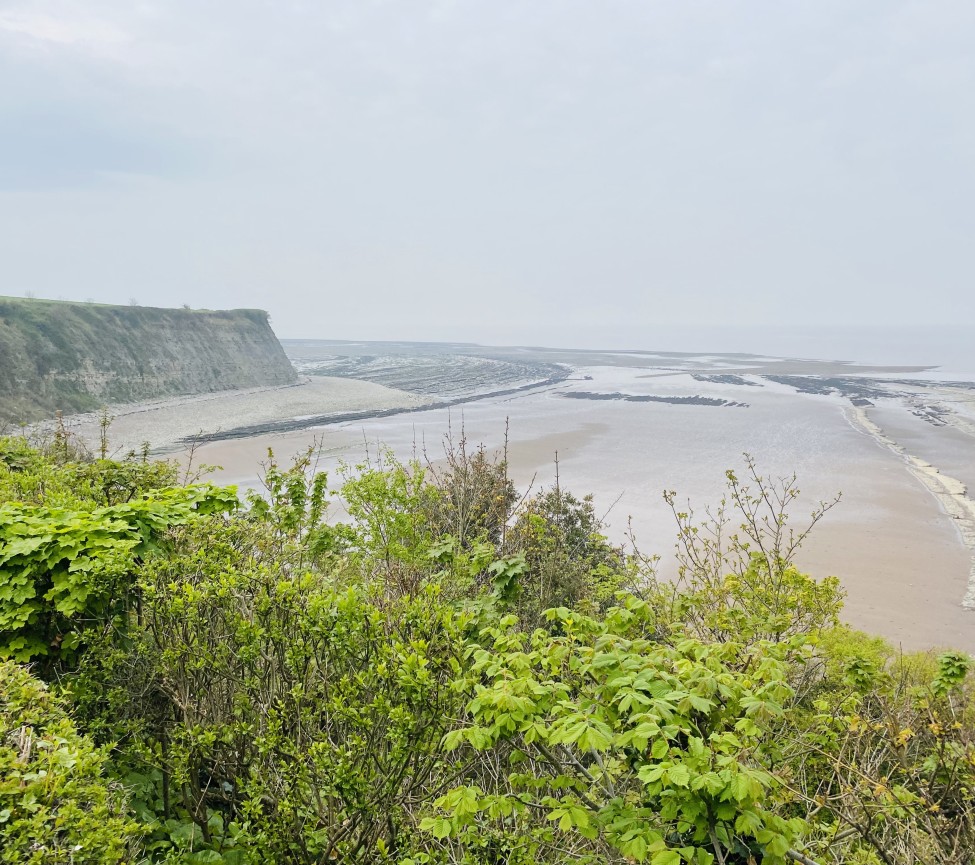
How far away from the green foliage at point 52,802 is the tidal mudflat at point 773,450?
12.7 m

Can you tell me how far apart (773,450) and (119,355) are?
60.0 metres

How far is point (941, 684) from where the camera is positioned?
6816mm

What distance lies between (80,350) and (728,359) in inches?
3575

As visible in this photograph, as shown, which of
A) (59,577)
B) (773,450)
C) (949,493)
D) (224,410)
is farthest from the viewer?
(224,410)

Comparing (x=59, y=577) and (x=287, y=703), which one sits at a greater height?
(x=59, y=577)

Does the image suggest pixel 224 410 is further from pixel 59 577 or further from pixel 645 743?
pixel 645 743

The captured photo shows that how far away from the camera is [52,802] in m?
2.56

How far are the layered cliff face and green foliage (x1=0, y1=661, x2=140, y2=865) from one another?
48493 mm

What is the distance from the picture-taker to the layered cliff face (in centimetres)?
4775

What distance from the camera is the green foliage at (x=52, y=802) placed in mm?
2338

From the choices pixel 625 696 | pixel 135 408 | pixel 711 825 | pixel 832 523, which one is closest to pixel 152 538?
pixel 625 696

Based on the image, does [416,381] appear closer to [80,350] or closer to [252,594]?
[80,350]

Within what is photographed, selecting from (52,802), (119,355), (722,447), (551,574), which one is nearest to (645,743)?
(52,802)

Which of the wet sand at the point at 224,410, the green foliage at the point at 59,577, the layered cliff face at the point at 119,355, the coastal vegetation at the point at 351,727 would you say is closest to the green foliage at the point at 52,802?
the coastal vegetation at the point at 351,727
